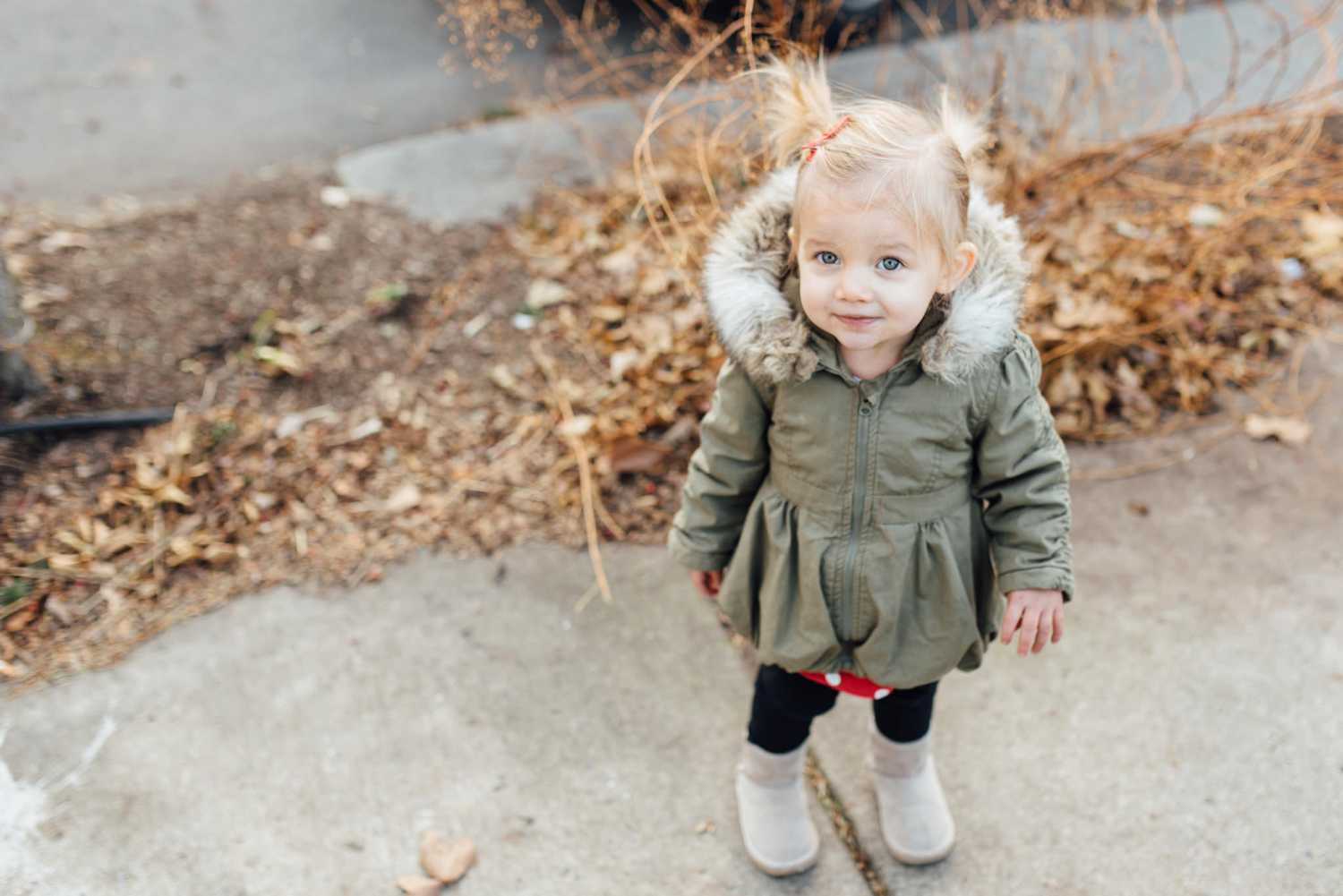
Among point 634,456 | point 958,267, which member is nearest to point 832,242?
point 958,267

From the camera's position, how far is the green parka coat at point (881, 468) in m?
1.65

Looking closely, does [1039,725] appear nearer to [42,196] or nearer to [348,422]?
[348,422]

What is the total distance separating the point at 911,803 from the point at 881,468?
0.78 m

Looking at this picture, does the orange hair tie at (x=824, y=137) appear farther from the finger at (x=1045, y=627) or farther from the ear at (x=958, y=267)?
the finger at (x=1045, y=627)

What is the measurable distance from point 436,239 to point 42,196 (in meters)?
1.64

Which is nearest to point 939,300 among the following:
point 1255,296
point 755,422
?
point 755,422

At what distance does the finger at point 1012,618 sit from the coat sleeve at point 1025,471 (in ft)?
0.09

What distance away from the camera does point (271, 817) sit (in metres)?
2.16

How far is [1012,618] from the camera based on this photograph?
1740 mm

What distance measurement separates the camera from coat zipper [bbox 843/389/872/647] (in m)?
1.67

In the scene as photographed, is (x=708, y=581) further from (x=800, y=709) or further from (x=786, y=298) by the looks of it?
(x=786, y=298)

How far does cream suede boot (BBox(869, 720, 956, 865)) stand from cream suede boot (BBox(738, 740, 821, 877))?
147 millimetres

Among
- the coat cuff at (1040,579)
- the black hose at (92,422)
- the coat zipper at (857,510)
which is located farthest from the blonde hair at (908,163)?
the black hose at (92,422)

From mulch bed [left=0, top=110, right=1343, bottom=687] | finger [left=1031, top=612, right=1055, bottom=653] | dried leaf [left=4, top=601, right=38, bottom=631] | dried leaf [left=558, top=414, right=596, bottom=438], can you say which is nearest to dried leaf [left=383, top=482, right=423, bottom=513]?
mulch bed [left=0, top=110, right=1343, bottom=687]
